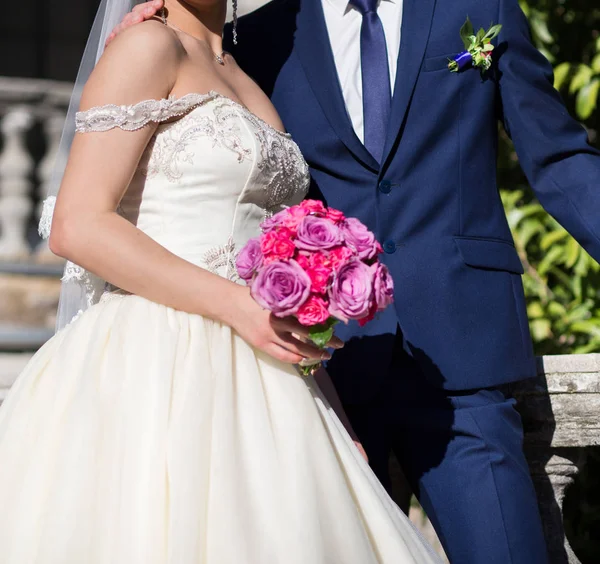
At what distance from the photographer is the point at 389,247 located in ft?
8.06

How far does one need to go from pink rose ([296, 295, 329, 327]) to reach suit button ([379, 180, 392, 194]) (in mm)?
706

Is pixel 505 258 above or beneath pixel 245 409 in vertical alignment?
above

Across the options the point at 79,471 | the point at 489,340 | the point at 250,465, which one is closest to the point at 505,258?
the point at 489,340

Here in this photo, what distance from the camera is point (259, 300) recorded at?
1.85 m

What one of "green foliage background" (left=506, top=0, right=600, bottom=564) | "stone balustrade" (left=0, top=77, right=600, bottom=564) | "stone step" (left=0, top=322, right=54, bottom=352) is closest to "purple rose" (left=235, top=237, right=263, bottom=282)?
"green foliage background" (left=506, top=0, right=600, bottom=564)

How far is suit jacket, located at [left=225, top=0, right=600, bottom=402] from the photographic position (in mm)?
2428

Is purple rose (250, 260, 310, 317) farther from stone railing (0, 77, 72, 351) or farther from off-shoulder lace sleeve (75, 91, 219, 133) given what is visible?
stone railing (0, 77, 72, 351)

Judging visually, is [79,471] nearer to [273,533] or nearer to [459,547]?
[273,533]

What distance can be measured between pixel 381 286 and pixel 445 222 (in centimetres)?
59

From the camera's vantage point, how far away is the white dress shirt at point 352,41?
8.45ft

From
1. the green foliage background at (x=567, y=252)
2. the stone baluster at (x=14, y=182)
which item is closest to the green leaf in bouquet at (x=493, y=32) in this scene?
the green foliage background at (x=567, y=252)

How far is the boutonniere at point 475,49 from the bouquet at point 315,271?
0.77 m

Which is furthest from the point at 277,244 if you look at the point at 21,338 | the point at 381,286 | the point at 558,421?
the point at 21,338

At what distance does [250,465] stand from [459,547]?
2.42 feet
